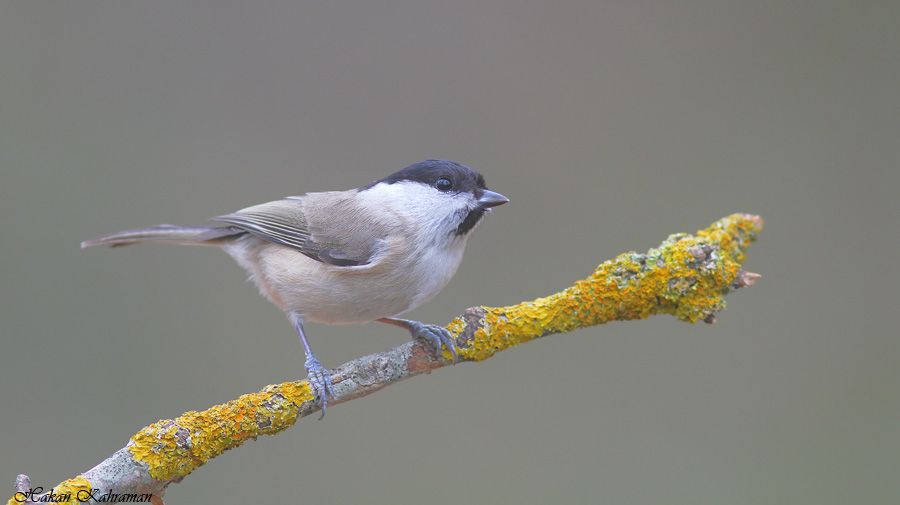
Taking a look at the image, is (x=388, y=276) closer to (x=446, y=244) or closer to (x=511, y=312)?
(x=446, y=244)

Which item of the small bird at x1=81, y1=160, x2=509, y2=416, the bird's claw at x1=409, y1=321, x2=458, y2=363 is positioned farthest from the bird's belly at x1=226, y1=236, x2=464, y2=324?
the bird's claw at x1=409, y1=321, x2=458, y2=363

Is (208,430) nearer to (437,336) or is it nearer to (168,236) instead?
(437,336)

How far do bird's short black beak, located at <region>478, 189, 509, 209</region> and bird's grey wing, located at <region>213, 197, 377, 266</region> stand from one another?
0.99 ft

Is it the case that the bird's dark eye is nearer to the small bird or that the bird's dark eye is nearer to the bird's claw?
the small bird

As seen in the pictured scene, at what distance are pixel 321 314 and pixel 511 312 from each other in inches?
20.5

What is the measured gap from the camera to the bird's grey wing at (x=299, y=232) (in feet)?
6.35

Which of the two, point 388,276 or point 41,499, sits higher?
point 388,276

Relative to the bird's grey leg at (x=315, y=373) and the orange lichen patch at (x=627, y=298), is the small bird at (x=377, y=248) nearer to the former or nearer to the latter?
the bird's grey leg at (x=315, y=373)

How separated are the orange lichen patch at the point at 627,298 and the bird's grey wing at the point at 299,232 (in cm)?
36

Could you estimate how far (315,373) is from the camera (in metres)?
1.79

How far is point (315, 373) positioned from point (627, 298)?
2.54ft

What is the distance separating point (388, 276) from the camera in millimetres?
1858

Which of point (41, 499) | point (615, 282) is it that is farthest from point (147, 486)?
point (615, 282)

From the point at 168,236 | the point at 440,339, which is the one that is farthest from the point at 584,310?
the point at 168,236
